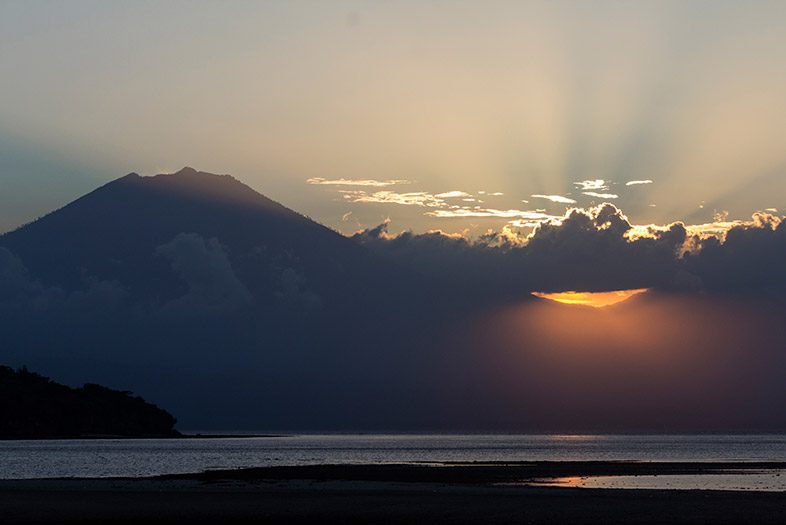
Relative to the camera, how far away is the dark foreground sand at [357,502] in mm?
60938

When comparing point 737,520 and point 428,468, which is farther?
point 428,468

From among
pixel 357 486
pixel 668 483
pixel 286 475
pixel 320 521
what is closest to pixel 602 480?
pixel 668 483

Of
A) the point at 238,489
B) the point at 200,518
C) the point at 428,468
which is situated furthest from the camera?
the point at 428,468

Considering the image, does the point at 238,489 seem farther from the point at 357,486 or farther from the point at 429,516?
the point at 429,516

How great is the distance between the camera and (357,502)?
72188mm

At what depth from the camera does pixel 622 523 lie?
57.4m

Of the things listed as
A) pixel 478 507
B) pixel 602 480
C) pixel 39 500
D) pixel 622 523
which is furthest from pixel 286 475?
pixel 622 523

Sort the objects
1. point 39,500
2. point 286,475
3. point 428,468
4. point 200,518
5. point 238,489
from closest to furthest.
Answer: point 200,518
point 39,500
point 238,489
point 286,475
point 428,468

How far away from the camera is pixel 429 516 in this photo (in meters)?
62.0

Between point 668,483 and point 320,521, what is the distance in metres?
41.6

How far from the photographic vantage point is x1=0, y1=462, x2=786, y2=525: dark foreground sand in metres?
60.9

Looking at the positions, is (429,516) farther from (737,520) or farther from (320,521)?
(737,520)

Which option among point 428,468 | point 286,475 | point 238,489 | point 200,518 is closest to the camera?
point 200,518

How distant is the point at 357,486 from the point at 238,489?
985 centimetres
